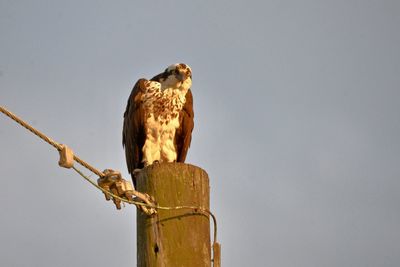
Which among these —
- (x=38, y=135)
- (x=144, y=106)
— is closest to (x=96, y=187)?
(x=38, y=135)

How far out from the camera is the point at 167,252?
3.99 m

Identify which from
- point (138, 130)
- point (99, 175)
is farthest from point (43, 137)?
point (138, 130)

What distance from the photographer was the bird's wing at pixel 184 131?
8816 millimetres

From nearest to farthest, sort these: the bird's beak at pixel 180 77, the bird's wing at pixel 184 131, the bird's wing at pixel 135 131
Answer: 1. the bird's wing at pixel 135 131
2. the bird's wing at pixel 184 131
3. the bird's beak at pixel 180 77

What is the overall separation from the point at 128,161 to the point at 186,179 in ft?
14.9

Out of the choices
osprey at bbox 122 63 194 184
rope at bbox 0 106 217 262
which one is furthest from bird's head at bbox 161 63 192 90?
rope at bbox 0 106 217 262

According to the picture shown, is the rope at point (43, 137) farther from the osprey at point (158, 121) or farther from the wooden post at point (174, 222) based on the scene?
the osprey at point (158, 121)

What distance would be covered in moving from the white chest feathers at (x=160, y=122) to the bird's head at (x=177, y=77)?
0.14 meters

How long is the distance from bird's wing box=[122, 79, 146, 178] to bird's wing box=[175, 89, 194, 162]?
48cm

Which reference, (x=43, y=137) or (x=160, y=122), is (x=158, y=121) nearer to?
(x=160, y=122)

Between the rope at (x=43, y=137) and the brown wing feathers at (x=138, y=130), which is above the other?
the brown wing feathers at (x=138, y=130)

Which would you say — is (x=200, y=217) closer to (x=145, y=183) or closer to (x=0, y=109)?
(x=145, y=183)

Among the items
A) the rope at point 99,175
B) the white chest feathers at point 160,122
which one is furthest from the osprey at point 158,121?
the rope at point 99,175

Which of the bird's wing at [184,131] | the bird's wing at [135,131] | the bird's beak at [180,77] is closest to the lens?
the bird's wing at [135,131]
